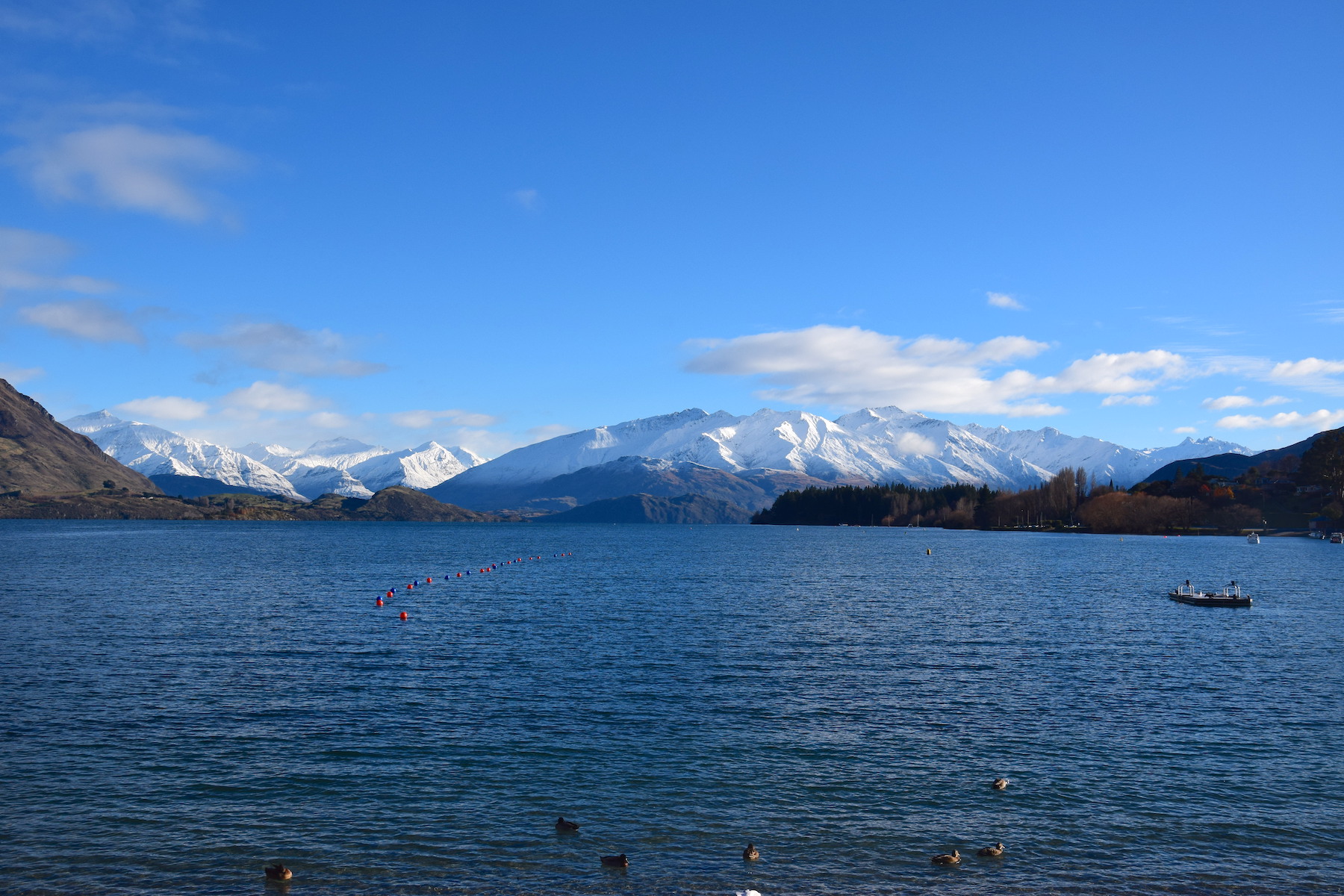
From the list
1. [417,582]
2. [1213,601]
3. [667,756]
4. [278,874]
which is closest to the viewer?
[278,874]

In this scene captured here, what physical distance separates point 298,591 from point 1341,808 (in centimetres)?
11440

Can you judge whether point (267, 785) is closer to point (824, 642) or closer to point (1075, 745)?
point (1075, 745)

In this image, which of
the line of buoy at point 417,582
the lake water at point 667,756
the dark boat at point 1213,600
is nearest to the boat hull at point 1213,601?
the dark boat at point 1213,600

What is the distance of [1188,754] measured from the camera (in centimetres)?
4166

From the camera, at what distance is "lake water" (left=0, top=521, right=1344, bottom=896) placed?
29.4 meters

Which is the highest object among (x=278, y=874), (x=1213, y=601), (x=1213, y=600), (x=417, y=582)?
(x=1213, y=600)

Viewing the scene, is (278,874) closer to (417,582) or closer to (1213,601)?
(417,582)

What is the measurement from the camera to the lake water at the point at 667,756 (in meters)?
29.4

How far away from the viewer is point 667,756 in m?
40.5

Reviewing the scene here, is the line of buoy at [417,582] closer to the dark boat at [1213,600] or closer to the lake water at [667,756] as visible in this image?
the lake water at [667,756]

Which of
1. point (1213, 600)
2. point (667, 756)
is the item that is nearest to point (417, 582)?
point (667, 756)

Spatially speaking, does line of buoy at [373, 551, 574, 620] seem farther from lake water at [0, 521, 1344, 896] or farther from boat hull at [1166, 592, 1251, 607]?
boat hull at [1166, 592, 1251, 607]

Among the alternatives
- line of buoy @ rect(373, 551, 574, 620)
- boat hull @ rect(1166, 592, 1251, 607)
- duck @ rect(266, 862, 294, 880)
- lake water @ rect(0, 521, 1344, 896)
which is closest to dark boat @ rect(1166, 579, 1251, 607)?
boat hull @ rect(1166, 592, 1251, 607)

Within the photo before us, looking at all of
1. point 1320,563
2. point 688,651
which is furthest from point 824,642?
point 1320,563
